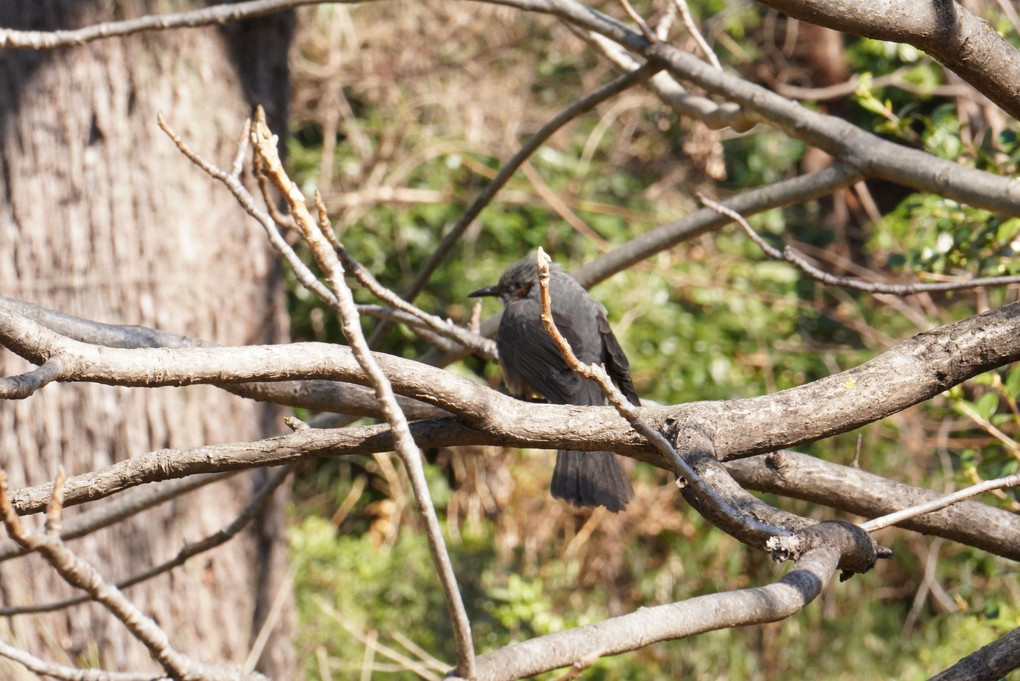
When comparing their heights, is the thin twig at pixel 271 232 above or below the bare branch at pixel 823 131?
below

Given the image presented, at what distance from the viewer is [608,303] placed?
25.2ft

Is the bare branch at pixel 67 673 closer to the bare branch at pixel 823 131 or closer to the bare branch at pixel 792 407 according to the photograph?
the bare branch at pixel 792 407

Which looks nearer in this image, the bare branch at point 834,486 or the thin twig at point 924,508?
the thin twig at point 924,508

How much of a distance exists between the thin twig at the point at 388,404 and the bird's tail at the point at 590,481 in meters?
2.10

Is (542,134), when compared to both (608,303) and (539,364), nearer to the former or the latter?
(539,364)

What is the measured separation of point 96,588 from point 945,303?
23.6 feet

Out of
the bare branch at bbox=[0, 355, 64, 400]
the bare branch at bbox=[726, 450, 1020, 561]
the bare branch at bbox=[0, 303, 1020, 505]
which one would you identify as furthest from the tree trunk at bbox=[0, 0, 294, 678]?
the bare branch at bbox=[0, 355, 64, 400]

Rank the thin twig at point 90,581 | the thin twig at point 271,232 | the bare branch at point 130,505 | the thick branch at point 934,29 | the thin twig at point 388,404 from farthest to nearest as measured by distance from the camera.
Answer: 1. the bare branch at point 130,505
2. the thick branch at point 934,29
3. the thin twig at point 271,232
4. the thin twig at point 388,404
5. the thin twig at point 90,581

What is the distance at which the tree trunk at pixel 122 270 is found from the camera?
4.18m

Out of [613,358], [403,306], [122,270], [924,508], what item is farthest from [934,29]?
[122,270]

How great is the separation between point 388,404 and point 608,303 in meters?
6.50

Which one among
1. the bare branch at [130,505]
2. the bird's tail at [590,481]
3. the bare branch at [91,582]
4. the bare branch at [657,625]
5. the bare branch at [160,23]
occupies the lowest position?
the bare branch at [657,625]

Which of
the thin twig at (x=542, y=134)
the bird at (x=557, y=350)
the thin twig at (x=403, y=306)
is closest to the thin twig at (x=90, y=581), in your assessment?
the thin twig at (x=403, y=306)

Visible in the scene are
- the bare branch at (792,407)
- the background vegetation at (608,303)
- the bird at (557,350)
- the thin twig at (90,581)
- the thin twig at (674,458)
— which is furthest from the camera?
the background vegetation at (608,303)
